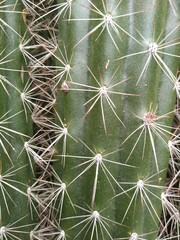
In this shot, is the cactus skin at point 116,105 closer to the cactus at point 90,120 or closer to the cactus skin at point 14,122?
the cactus at point 90,120

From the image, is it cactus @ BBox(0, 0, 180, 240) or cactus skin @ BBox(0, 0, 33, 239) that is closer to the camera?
cactus @ BBox(0, 0, 180, 240)

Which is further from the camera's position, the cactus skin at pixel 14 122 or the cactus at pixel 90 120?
the cactus skin at pixel 14 122

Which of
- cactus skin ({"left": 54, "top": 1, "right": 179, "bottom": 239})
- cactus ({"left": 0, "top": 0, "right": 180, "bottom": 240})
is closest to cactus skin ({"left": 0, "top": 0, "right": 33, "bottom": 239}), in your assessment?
cactus ({"left": 0, "top": 0, "right": 180, "bottom": 240})

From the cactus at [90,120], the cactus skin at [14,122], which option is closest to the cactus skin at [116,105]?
the cactus at [90,120]

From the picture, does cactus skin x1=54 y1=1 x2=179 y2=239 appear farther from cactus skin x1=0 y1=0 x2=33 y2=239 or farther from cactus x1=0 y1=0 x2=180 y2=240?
cactus skin x1=0 y1=0 x2=33 y2=239

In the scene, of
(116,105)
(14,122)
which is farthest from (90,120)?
(14,122)
